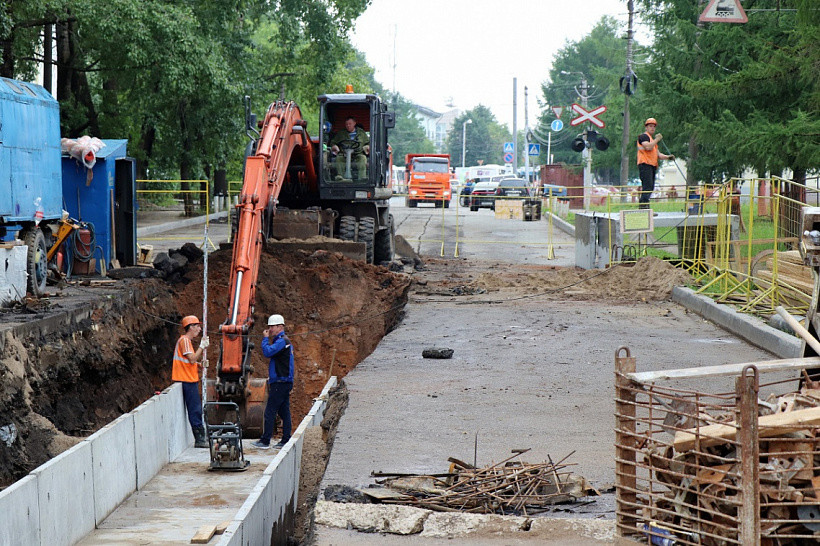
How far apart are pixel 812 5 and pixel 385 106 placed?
815cm

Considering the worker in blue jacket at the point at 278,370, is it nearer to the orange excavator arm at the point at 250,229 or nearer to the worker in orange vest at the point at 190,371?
the orange excavator arm at the point at 250,229

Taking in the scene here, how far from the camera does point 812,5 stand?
15805mm

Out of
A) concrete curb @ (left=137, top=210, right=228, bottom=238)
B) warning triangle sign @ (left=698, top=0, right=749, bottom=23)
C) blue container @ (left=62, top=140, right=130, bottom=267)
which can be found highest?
warning triangle sign @ (left=698, top=0, right=749, bottom=23)

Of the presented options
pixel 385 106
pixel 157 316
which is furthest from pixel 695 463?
pixel 385 106

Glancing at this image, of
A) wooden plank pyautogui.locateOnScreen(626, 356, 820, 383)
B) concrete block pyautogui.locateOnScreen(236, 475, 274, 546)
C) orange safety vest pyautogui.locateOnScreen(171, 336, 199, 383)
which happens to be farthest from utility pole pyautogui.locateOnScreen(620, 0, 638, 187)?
wooden plank pyautogui.locateOnScreen(626, 356, 820, 383)

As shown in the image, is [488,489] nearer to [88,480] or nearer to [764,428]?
[764,428]

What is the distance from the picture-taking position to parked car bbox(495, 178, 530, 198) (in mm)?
47875

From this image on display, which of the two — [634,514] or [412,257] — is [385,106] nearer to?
[412,257]

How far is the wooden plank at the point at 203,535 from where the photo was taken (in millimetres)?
8695

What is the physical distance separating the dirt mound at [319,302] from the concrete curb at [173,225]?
500 inches

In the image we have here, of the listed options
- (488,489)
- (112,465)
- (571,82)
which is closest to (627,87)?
(112,465)

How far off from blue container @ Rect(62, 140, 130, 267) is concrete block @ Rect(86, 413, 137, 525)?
1040cm

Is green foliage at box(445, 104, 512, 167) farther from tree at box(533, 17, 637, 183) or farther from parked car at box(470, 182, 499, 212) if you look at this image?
parked car at box(470, 182, 499, 212)

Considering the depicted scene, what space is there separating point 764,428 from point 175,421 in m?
9.64
